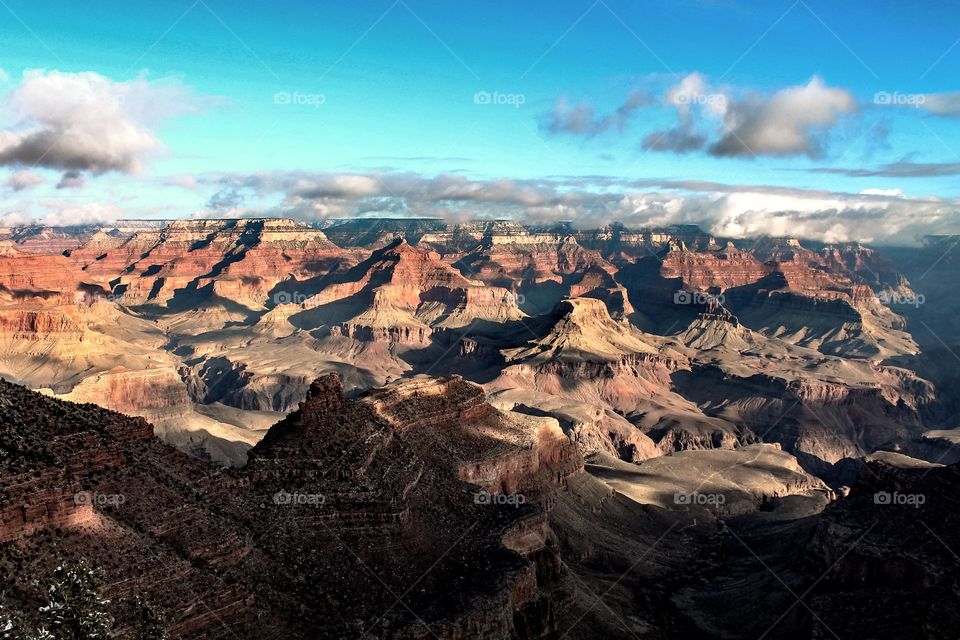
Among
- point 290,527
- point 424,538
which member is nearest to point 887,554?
point 424,538

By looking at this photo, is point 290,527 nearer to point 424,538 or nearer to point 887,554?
point 424,538

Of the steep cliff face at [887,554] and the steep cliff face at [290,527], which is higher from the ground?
A: the steep cliff face at [290,527]

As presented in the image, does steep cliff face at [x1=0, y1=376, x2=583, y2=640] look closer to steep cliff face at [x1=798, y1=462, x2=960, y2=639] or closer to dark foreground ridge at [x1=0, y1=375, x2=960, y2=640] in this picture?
dark foreground ridge at [x1=0, y1=375, x2=960, y2=640]

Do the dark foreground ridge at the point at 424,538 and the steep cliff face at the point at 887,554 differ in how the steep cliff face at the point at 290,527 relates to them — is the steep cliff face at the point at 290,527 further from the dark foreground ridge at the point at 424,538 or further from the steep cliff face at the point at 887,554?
the steep cliff face at the point at 887,554

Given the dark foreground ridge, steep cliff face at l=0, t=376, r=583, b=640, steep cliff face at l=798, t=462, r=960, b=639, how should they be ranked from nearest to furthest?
steep cliff face at l=0, t=376, r=583, b=640, the dark foreground ridge, steep cliff face at l=798, t=462, r=960, b=639

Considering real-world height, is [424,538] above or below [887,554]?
above

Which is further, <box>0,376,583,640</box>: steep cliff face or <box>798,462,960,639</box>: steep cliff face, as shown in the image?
<box>798,462,960,639</box>: steep cliff face

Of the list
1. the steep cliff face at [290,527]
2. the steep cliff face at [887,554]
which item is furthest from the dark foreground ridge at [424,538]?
the steep cliff face at [887,554]

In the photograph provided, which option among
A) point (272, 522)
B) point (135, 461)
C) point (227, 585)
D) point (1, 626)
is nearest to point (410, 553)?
point (272, 522)

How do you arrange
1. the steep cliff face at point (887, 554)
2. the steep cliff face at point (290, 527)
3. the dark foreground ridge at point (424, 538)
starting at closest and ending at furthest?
the steep cliff face at point (290, 527), the dark foreground ridge at point (424, 538), the steep cliff face at point (887, 554)

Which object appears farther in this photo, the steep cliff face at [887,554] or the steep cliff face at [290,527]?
the steep cliff face at [887,554]

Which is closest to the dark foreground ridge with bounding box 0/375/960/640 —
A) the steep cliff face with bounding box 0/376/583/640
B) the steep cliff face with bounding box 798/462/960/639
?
the steep cliff face with bounding box 0/376/583/640

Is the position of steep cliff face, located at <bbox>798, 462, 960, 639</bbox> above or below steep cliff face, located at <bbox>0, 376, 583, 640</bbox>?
below
